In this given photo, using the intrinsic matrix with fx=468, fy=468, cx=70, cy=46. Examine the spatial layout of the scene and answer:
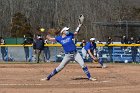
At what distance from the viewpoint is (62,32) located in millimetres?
16562

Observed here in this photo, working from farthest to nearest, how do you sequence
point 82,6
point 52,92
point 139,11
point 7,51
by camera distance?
point 139,11 → point 82,6 → point 7,51 → point 52,92

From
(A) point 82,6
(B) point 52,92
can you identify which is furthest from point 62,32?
(A) point 82,6

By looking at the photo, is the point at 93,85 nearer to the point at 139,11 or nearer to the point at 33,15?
the point at 33,15

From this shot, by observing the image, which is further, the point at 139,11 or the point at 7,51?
the point at 139,11

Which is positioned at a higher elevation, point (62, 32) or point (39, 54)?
point (62, 32)

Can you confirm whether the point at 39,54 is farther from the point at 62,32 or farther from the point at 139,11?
the point at 139,11

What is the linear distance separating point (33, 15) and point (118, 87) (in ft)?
181

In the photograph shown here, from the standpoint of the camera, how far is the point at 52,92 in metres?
13.3

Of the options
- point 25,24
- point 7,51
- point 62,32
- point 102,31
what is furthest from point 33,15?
point 62,32

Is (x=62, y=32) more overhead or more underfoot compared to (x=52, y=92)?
more overhead

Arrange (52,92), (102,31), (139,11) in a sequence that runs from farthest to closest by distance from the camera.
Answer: (139,11) → (102,31) → (52,92)

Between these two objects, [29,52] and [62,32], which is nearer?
[62,32]

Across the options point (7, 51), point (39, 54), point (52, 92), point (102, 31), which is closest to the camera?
point (52, 92)

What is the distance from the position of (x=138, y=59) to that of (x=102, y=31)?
30730 millimetres
